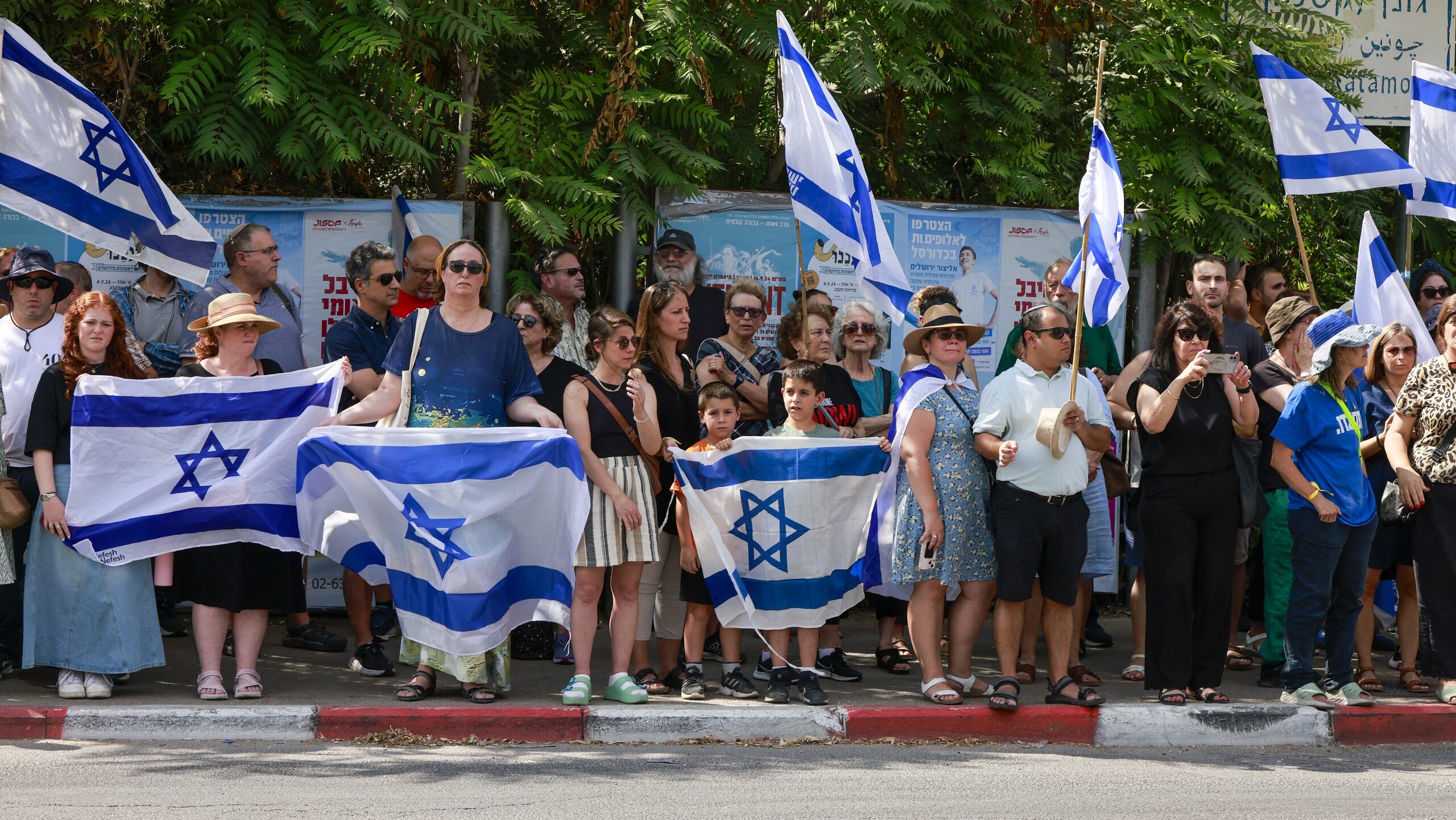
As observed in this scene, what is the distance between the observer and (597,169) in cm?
956

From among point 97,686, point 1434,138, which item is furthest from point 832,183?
point 1434,138

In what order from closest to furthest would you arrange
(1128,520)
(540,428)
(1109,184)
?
1. (540,428)
2. (1109,184)
3. (1128,520)

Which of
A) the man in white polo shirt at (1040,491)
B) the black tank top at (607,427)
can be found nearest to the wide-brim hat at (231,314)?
the black tank top at (607,427)

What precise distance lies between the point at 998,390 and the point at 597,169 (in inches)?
136

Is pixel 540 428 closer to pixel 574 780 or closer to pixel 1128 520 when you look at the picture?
pixel 574 780

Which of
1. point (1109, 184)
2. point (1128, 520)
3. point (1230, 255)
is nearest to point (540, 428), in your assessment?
point (1109, 184)

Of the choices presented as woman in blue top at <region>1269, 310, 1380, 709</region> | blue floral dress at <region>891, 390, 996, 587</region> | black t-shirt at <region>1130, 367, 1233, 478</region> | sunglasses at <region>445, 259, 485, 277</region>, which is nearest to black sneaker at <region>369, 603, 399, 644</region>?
sunglasses at <region>445, 259, 485, 277</region>

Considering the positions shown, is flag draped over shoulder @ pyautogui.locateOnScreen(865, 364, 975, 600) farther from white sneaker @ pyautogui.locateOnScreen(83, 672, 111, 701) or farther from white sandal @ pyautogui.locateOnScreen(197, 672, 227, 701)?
white sneaker @ pyautogui.locateOnScreen(83, 672, 111, 701)

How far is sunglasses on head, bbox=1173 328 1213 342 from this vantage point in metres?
7.41

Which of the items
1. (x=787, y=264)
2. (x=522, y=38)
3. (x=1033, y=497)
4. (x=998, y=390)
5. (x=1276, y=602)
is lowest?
(x=1276, y=602)

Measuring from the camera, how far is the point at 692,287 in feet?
31.3

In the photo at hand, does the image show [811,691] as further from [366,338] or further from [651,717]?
[366,338]

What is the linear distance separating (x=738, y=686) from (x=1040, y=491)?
6.12 feet

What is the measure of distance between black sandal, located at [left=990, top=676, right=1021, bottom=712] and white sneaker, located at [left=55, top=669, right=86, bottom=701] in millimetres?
4524
